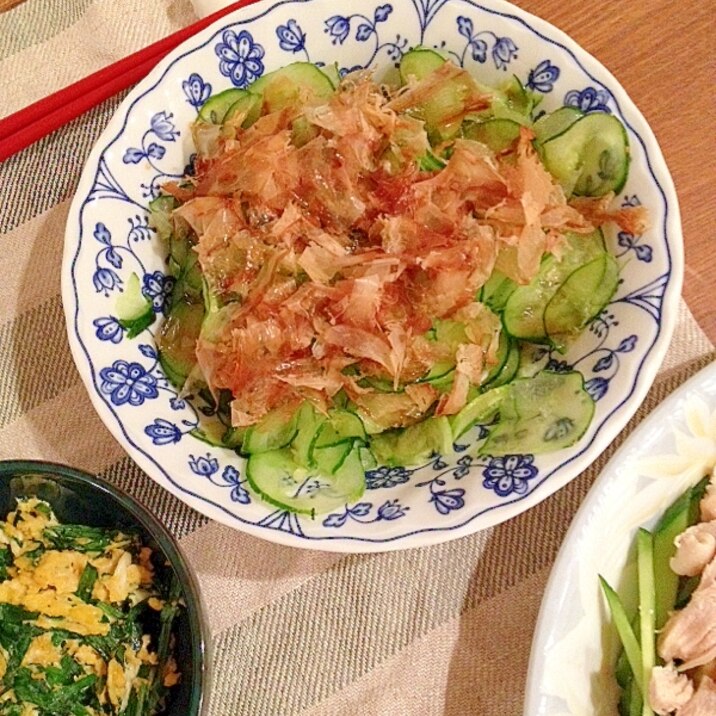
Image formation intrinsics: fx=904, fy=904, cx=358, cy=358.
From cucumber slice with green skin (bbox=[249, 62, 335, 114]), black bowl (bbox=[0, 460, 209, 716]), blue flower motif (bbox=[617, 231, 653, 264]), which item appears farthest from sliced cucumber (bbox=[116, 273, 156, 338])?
blue flower motif (bbox=[617, 231, 653, 264])

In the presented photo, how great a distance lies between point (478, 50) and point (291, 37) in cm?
28

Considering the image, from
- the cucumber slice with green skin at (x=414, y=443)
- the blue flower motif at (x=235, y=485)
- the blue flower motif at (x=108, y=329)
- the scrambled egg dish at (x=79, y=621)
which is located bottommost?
the scrambled egg dish at (x=79, y=621)

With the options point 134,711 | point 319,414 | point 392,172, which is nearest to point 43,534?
point 134,711

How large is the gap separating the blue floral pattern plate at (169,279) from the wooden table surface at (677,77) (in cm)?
24

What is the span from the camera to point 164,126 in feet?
4.31

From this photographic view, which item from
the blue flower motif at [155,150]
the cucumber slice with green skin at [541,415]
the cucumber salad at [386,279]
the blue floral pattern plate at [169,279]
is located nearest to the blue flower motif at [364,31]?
the blue floral pattern plate at [169,279]

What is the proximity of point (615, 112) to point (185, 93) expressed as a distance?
62 centimetres

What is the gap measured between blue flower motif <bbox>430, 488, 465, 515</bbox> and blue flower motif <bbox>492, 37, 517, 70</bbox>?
2.08 ft

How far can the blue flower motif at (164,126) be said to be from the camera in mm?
1304

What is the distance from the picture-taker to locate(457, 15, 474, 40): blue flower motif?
1.33 metres

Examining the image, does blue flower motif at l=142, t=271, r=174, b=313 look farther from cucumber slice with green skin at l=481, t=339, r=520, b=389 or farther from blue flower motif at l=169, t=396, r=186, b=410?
cucumber slice with green skin at l=481, t=339, r=520, b=389

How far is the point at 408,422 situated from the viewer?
4.03 ft

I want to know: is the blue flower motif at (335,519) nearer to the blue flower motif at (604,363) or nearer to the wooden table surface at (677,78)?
the blue flower motif at (604,363)

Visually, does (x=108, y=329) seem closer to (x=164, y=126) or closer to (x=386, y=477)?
(x=164, y=126)
